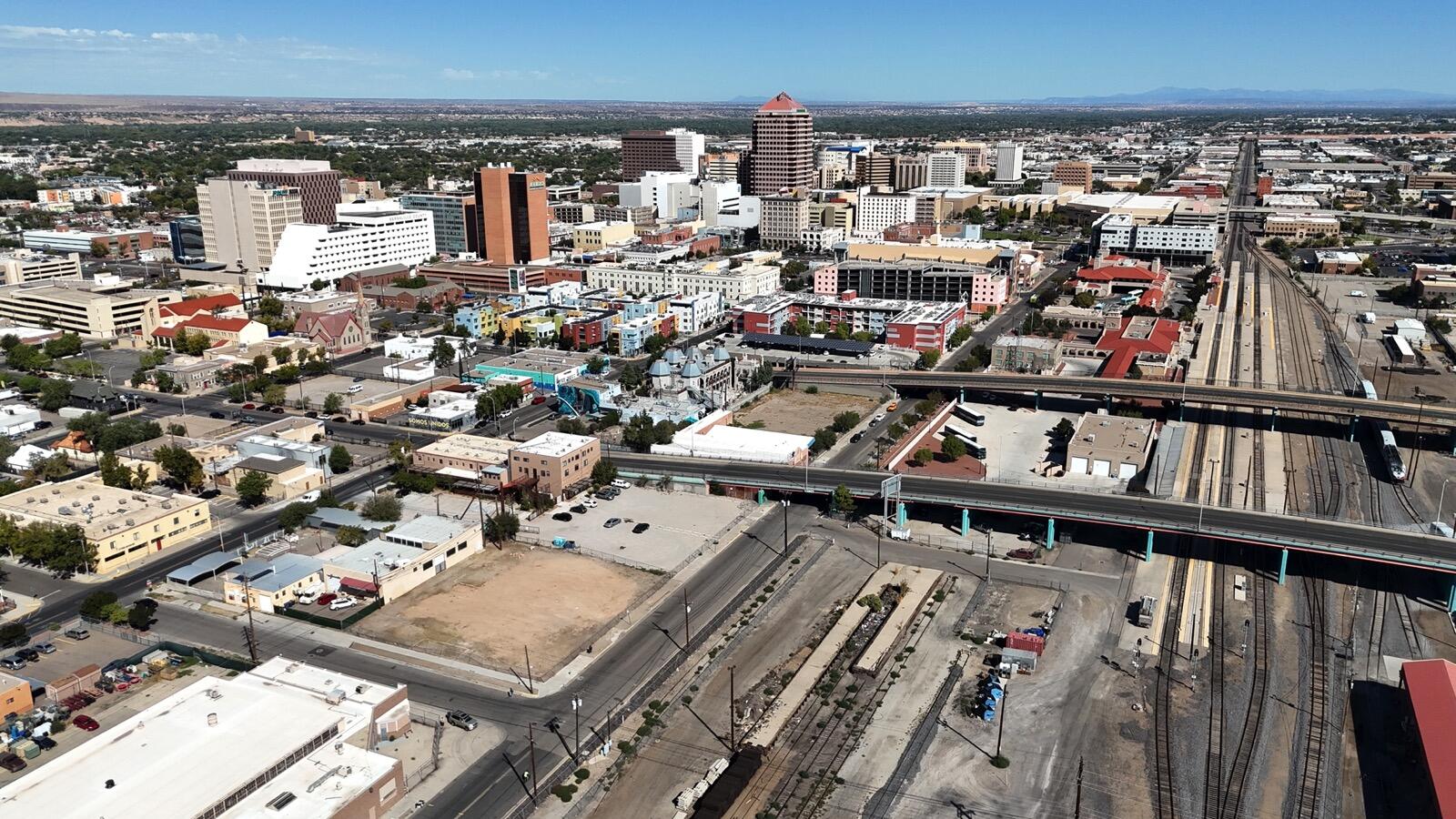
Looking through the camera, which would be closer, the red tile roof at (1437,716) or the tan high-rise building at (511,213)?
the red tile roof at (1437,716)

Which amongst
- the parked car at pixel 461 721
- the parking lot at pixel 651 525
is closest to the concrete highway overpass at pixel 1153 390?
the parking lot at pixel 651 525

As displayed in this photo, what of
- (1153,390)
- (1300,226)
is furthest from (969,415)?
(1300,226)

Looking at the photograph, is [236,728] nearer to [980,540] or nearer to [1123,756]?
[1123,756]

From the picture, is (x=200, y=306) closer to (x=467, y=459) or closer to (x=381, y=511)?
(x=467, y=459)

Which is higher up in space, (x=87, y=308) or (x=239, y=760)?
(x=87, y=308)

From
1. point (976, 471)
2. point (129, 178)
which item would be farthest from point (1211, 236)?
point (129, 178)

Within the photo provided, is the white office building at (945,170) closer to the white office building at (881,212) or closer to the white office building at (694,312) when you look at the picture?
the white office building at (881,212)
